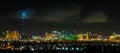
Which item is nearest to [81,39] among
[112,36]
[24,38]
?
[112,36]

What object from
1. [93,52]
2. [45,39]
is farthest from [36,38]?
[93,52]

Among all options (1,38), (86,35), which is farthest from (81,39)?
(1,38)

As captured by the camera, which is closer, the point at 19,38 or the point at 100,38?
the point at 19,38

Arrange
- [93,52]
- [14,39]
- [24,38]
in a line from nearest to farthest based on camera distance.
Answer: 1. [93,52]
2. [14,39]
3. [24,38]

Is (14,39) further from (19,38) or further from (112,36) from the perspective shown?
(112,36)

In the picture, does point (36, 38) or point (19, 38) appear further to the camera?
point (36, 38)

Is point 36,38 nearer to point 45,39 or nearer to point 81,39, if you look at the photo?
point 45,39

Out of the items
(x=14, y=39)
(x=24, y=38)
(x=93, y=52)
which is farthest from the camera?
(x=24, y=38)
